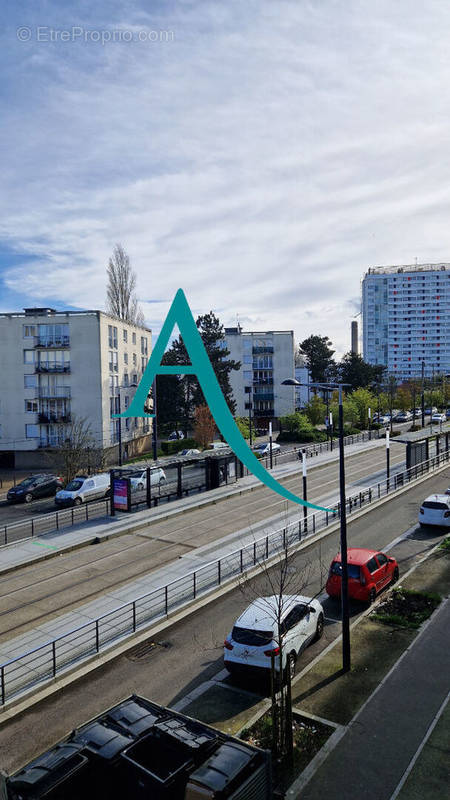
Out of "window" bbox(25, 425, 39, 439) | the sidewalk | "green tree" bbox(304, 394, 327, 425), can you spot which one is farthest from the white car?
"green tree" bbox(304, 394, 327, 425)

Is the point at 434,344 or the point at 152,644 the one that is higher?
the point at 434,344

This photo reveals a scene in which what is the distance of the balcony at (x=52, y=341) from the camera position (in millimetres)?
49000

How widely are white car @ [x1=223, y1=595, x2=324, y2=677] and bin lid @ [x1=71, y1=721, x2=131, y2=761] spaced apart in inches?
144

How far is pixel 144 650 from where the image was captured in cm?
1321

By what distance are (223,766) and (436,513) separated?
1824 cm

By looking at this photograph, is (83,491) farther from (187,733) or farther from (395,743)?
(395,743)

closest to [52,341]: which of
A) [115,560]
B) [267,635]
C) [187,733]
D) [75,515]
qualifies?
[75,515]

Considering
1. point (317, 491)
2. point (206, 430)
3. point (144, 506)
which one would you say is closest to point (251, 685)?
point (144, 506)

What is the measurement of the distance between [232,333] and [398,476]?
50.1 meters

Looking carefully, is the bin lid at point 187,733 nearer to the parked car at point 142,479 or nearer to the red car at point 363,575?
the red car at point 363,575

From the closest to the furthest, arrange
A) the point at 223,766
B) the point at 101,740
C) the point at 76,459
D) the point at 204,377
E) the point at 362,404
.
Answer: the point at 223,766 < the point at 101,740 < the point at 204,377 < the point at 76,459 < the point at 362,404

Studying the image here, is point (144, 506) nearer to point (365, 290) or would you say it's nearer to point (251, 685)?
point (251, 685)

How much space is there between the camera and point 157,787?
6.94 m

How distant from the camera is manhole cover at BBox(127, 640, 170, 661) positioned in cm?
1285
